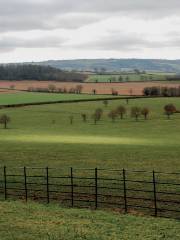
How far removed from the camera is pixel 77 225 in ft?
65.2

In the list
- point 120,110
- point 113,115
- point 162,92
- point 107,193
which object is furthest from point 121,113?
point 107,193

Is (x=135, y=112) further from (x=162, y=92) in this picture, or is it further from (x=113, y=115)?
(x=162, y=92)

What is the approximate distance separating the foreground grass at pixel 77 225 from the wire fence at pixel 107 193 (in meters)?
2.50

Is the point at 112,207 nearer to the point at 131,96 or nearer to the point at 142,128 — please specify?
the point at 142,128

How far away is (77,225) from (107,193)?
10.5 metres

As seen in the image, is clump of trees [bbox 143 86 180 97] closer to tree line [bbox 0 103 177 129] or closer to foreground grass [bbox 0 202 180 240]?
tree line [bbox 0 103 177 129]

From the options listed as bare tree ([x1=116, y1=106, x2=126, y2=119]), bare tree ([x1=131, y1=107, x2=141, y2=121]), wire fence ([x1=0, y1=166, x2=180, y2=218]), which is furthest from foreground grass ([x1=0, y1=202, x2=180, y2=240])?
bare tree ([x1=116, y1=106, x2=126, y2=119])

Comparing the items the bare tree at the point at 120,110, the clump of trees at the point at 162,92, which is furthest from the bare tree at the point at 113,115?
the clump of trees at the point at 162,92

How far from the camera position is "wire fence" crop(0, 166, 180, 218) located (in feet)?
83.9

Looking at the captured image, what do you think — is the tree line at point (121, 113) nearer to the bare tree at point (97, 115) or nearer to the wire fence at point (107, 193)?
the bare tree at point (97, 115)

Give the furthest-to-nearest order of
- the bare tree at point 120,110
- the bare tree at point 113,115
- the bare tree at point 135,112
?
1. the bare tree at point 120,110
2. the bare tree at point 135,112
3. the bare tree at point 113,115

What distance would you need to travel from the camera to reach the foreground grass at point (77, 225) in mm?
17891

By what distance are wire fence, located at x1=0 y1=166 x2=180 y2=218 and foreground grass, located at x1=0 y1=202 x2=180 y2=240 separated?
2.50 metres

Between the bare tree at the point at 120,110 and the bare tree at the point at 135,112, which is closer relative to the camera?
the bare tree at the point at 135,112
